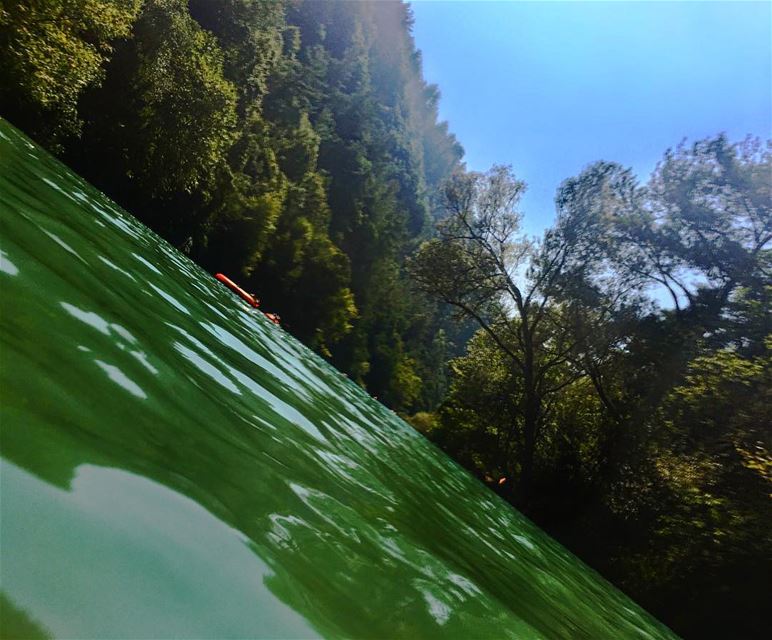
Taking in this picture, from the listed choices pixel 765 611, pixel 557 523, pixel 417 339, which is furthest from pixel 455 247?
pixel 417 339

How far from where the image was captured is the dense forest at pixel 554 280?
1448 centimetres

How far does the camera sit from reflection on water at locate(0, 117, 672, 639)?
1539 mm

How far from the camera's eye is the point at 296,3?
58438 mm

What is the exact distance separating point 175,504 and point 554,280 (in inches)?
912

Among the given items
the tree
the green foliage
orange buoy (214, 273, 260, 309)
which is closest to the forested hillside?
the green foliage

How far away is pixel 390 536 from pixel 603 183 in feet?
73.9

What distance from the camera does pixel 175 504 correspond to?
2.06m

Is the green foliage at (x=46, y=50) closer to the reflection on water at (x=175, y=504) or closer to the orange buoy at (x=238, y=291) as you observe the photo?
the orange buoy at (x=238, y=291)

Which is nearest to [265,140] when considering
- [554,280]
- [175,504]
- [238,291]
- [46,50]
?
[238,291]

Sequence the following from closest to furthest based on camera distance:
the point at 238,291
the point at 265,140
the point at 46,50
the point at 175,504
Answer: the point at 175,504
the point at 46,50
the point at 238,291
the point at 265,140

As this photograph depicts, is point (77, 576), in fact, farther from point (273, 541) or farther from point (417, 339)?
point (417, 339)

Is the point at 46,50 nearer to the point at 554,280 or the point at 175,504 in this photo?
the point at 175,504

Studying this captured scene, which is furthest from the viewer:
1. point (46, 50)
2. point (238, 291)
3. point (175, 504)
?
point (238, 291)

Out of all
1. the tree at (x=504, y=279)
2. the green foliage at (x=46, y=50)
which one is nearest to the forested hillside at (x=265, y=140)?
the green foliage at (x=46, y=50)
